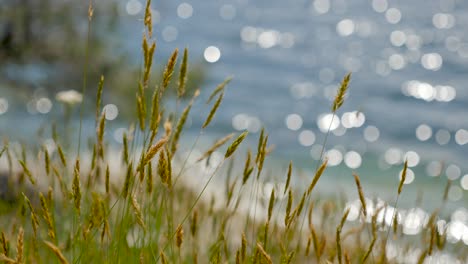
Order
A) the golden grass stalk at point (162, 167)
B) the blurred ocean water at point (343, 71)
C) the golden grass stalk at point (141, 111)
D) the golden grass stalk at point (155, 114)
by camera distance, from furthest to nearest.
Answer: the blurred ocean water at point (343, 71)
the golden grass stalk at point (141, 111)
the golden grass stalk at point (155, 114)
the golden grass stalk at point (162, 167)

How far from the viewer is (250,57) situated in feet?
76.6

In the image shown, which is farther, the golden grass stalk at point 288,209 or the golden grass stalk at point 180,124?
the golden grass stalk at point 180,124

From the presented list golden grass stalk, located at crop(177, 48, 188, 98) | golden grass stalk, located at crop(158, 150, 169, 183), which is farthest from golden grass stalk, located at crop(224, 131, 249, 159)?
golden grass stalk, located at crop(177, 48, 188, 98)

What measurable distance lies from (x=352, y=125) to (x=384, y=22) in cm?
1172

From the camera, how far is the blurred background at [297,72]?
1184 centimetres

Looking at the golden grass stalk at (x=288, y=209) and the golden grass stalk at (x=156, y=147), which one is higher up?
the golden grass stalk at (x=156, y=147)

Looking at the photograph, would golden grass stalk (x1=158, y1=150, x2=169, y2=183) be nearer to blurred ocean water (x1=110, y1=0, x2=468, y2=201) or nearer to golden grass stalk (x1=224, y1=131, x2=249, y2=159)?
golden grass stalk (x1=224, y1=131, x2=249, y2=159)

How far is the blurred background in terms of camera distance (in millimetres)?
11844

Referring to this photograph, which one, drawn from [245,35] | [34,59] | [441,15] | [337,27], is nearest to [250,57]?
[245,35]

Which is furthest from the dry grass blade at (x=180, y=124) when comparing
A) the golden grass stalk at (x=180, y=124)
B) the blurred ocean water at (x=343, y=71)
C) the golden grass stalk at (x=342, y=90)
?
the blurred ocean water at (x=343, y=71)

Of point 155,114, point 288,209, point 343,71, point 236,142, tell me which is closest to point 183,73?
point 155,114

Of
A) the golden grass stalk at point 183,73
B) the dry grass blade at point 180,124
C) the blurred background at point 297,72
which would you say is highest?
the golden grass stalk at point 183,73

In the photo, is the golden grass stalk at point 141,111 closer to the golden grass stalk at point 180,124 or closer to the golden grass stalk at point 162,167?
the golden grass stalk at point 180,124

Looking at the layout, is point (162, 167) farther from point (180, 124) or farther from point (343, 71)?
point (343, 71)
